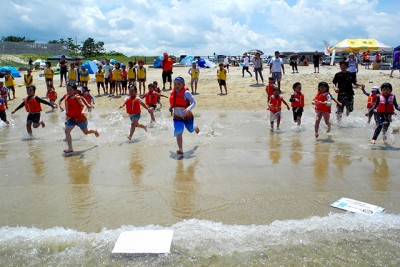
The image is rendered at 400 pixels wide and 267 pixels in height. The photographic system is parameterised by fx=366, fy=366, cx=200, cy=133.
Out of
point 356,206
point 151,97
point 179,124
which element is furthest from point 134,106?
point 356,206

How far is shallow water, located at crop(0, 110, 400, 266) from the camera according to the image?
12.0 ft

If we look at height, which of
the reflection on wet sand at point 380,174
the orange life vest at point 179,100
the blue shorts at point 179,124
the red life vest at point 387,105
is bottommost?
the reflection on wet sand at point 380,174

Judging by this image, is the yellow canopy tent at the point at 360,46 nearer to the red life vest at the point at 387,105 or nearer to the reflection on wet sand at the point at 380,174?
the red life vest at the point at 387,105

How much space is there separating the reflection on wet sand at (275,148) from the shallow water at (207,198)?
0.02 metres

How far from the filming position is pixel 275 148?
7.79 m

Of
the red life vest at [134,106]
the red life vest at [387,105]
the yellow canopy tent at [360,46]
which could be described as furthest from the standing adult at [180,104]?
the yellow canopy tent at [360,46]

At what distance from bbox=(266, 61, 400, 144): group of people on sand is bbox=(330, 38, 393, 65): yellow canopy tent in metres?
20.5

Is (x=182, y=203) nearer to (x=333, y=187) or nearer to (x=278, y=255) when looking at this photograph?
(x=278, y=255)

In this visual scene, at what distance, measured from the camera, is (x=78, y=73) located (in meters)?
18.9

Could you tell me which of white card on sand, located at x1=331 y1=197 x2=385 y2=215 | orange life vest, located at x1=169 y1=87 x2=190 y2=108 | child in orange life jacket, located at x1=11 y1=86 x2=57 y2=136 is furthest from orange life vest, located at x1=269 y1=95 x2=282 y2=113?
child in orange life jacket, located at x1=11 y1=86 x2=57 y2=136

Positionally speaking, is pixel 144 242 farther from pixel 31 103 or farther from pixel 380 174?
pixel 31 103

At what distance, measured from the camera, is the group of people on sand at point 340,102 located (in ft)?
25.9

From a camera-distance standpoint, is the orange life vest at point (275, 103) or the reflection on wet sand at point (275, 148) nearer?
the reflection on wet sand at point (275, 148)

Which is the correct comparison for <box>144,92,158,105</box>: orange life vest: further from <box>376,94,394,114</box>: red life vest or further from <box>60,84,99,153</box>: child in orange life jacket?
<box>376,94,394,114</box>: red life vest
